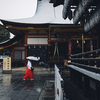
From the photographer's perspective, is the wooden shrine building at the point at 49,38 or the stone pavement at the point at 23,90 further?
the wooden shrine building at the point at 49,38

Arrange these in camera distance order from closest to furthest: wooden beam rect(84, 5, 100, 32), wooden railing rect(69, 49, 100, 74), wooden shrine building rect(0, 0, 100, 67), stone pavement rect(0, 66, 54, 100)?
wooden beam rect(84, 5, 100, 32) → wooden railing rect(69, 49, 100, 74) → stone pavement rect(0, 66, 54, 100) → wooden shrine building rect(0, 0, 100, 67)

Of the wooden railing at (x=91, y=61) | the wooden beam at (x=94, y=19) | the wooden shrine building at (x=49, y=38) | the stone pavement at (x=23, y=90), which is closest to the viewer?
the wooden beam at (x=94, y=19)

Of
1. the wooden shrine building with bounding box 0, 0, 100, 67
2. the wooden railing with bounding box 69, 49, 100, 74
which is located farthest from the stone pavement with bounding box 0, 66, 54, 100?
the wooden shrine building with bounding box 0, 0, 100, 67

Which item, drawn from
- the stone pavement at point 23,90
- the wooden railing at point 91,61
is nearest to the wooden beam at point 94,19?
the wooden railing at point 91,61

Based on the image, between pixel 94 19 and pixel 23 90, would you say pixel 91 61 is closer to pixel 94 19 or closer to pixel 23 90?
pixel 94 19

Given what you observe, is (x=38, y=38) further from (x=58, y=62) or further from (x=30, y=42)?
(x=58, y=62)

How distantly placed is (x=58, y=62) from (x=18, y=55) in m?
6.46

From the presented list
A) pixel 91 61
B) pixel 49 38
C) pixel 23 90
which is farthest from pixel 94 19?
pixel 49 38

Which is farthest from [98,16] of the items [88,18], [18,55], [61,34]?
[18,55]

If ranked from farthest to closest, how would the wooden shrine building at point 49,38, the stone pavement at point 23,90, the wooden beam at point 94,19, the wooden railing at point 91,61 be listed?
the wooden shrine building at point 49,38
the stone pavement at point 23,90
the wooden railing at point 91,61
the wooden beam at point 94,19

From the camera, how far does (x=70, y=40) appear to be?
13.6m

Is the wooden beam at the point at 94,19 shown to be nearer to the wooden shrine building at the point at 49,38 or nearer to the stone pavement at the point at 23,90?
the stone pavement at the point at 23,90

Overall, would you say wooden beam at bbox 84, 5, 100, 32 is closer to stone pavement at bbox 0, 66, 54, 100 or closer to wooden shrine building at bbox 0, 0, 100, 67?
stone pavement at bbox 0, 66, 54, 100

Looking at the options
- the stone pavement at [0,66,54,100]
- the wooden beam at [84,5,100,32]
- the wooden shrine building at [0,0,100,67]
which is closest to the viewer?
the wooden beam at [84,5,100,32]
